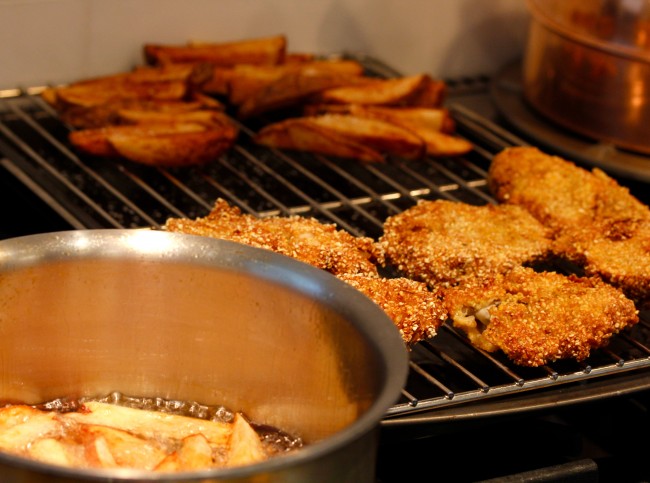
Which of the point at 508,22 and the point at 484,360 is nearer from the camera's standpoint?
the point at 484,360

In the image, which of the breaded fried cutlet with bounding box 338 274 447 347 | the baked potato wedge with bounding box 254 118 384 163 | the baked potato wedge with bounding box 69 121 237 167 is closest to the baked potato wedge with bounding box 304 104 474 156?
the baked potato wedge with bounding box 254 118 384 163

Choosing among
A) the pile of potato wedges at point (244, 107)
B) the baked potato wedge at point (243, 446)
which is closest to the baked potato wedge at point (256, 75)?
the pile of potato wedges at point (244, 107)

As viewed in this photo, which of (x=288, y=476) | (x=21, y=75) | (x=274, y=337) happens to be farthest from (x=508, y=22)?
(x=288, y=476)

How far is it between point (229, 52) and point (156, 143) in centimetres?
91

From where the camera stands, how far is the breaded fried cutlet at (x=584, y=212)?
3174 millimetres

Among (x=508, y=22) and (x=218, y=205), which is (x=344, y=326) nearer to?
(x=218, y=205)

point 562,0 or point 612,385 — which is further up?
point 562,0

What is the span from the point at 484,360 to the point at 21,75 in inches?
92.4

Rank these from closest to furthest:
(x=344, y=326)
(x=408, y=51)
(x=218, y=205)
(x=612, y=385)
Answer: (x=344, y=326)
(x=612, y=385)
(x=218, y=205)
(x=408, y=51)

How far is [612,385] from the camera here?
9.04ft

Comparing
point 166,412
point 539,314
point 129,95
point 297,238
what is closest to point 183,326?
point 166,412

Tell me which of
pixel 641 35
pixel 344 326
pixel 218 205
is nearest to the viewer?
pixel 344 326

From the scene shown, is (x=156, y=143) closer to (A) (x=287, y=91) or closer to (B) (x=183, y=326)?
(A) (x=287, y=91)

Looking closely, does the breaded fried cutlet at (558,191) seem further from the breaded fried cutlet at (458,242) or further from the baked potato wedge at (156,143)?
the baked potato wedge at (156,143)
